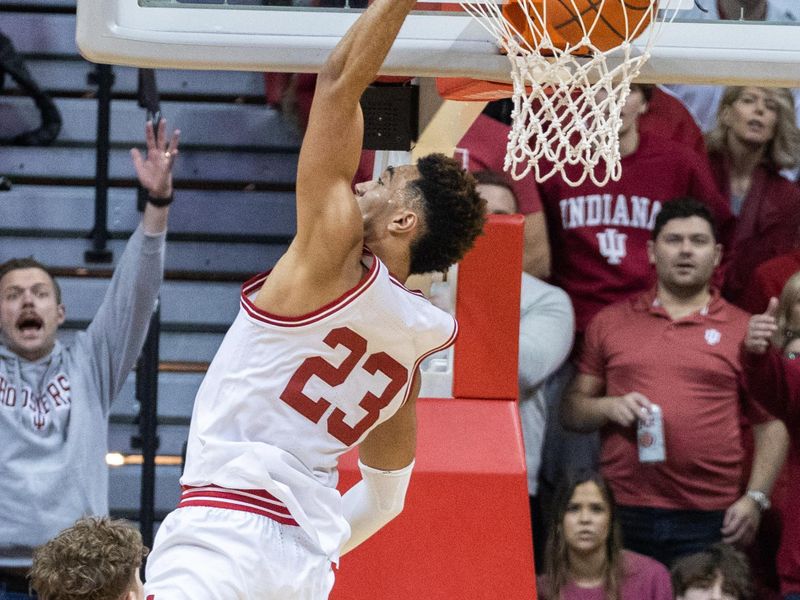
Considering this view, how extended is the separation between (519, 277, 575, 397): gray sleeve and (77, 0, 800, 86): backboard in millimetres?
1656

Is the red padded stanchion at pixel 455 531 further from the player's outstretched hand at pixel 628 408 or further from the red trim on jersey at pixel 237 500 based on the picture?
the red trim on jersey at pixel 237 500

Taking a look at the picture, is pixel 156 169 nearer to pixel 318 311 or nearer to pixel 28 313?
pixel 28 313

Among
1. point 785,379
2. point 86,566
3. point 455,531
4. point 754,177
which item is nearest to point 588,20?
point 455,531

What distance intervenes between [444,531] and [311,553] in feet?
3.88

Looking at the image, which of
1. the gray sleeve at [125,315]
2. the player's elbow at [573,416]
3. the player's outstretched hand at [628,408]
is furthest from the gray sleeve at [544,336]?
the gray sleeve at [125,315]

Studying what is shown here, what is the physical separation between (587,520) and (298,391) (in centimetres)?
210

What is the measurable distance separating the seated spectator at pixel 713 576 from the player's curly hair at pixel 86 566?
2410 mm

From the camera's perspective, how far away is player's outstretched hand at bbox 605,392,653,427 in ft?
18.0

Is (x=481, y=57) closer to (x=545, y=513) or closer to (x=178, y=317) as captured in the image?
(x=545, y=513)

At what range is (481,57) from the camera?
13.5 feet

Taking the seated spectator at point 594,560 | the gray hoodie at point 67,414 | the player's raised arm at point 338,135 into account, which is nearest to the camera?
the player's raised arm at point 338,135

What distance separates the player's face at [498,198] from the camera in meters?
5.66

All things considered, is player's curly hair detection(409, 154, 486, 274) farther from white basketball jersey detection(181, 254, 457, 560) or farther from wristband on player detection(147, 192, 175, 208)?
wristband on player detection(147, 192, 175, 208)

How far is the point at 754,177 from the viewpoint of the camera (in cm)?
630
